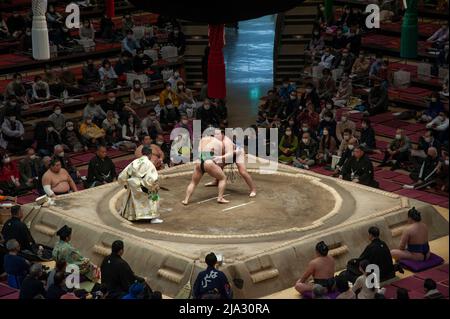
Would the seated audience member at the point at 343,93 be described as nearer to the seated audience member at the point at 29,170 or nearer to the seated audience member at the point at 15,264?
the seated audience member at the point at 29,170

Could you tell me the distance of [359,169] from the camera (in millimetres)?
10578

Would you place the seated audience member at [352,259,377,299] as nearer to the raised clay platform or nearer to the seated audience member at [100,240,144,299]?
the raised clay platform

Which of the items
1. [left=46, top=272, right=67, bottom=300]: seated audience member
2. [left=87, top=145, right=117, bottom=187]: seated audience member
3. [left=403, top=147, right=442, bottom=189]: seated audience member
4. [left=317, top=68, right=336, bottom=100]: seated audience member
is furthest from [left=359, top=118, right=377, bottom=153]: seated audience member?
[left=46, top=272, right=67, bottom=300]: seated audience member

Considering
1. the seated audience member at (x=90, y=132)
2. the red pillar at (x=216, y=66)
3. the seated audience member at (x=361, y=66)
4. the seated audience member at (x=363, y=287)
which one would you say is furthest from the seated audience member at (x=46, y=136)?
the seated audience member at (x=363, y=287)

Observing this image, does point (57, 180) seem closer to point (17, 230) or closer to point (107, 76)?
point (17, 230)

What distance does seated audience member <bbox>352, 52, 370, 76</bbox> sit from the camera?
566 inches

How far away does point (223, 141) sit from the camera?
9883mm

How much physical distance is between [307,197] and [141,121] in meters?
3.54

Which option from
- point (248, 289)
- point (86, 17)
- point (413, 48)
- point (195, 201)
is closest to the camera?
point (248, 289)

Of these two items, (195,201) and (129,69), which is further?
(129,69)

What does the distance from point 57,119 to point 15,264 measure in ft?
14.1

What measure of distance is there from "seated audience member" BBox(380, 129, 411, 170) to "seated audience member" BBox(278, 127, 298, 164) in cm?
106

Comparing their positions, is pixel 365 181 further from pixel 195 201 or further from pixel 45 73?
pixel 45 73

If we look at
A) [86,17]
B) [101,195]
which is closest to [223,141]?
[101,195]
